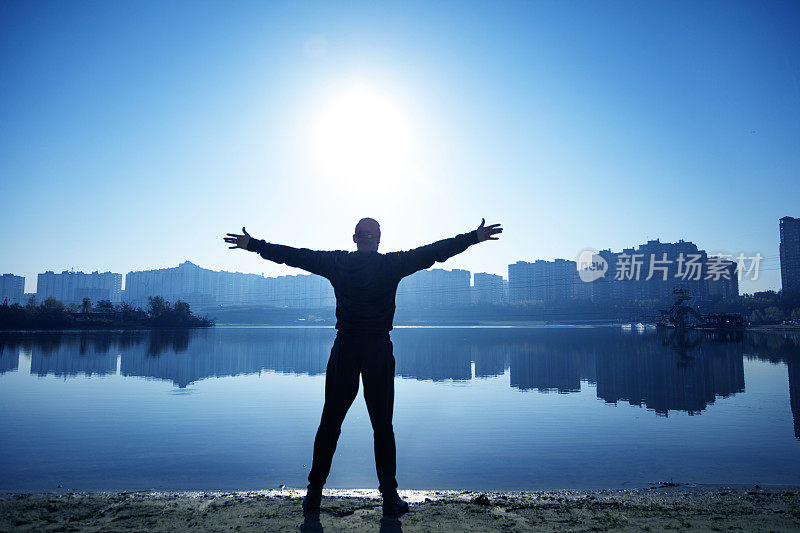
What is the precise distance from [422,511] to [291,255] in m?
2.70

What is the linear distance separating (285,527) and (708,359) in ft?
89.9

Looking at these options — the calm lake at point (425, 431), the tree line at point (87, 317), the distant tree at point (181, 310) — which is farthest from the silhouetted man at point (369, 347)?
A: the distant tree at point (181, 310)

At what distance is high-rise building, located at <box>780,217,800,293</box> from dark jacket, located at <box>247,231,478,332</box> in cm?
14520

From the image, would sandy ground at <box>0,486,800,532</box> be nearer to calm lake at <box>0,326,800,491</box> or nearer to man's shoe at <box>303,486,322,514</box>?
man's shoe at <box>303,486,322,514</box>

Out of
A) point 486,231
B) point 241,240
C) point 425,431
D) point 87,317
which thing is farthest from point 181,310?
point 486,231

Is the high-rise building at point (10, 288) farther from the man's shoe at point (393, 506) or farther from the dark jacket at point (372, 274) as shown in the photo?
the man's shoe at point (393, 506)

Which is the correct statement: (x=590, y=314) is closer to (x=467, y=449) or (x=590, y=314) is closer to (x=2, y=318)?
(x=2, y=318)

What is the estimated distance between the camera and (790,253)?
119 m

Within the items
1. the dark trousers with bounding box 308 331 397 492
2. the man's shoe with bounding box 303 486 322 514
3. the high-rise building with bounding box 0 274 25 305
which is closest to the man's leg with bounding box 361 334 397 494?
the dark trousers with bounding box 308 331 397 492

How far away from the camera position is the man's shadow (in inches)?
148

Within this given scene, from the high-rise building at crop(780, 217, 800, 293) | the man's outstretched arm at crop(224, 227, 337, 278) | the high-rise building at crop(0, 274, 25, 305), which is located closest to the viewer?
the man's outstretched arm at crop(224, 227, 337, 278)

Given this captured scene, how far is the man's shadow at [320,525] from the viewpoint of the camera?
3770mm

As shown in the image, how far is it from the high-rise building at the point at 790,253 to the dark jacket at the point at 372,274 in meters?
145

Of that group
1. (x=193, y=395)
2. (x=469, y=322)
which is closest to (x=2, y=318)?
(x=193, y=395)
